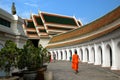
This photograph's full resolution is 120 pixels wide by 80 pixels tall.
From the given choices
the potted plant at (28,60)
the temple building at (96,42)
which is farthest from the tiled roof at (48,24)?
the potted plant at (28,60)

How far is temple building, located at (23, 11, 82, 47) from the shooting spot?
66000 millimetres

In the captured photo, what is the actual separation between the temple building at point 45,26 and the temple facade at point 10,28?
139ft

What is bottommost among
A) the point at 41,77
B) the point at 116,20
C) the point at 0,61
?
the point at 41,77

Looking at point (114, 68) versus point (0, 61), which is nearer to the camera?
point (0, 61)

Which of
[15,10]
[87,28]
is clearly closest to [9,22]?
[15,10]

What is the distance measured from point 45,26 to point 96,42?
37.6 m

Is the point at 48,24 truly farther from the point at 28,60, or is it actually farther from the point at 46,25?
the point at 28,60

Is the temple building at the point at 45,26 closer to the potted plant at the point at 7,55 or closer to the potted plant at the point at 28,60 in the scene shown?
the potted plant at the point at 28,60

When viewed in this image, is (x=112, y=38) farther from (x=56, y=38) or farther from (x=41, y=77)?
(x=56, y=38)

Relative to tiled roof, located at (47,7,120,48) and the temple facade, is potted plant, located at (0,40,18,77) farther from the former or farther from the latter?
tiled roof, located at (47,7,120,48)

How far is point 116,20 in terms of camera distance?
26250 millimetres

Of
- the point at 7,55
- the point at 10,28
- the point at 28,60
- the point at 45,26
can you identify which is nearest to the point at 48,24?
the point at 45,26

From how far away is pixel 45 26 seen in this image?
220 feet

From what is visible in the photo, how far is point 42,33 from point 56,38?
270 inches
